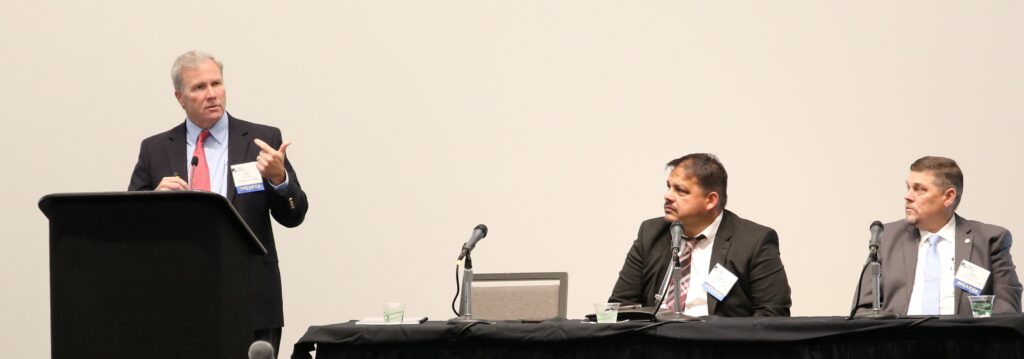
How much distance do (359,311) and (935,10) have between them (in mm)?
2723

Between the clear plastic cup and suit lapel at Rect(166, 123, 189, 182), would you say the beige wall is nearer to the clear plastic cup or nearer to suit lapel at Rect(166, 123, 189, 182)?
suit lapel at Rect(166, 123, 189, 182)

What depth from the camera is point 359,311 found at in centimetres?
515

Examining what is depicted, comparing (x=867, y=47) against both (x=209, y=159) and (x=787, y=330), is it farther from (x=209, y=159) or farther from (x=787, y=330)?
(x=209, y=159)

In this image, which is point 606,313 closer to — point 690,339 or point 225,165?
point 690,339

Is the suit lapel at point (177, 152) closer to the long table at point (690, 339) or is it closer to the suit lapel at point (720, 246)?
the long table at point (690, 339)

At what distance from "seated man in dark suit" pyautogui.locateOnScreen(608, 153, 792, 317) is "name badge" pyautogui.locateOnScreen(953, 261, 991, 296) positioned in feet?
1.87

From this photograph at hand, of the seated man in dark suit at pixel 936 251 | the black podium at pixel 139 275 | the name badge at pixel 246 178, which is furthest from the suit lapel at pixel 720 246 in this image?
the black podium at pixel 139 275

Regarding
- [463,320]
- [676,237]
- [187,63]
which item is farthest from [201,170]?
[676,237]

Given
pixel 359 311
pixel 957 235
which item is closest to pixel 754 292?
pixel 957 235

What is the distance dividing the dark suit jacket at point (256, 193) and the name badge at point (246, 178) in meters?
0.03

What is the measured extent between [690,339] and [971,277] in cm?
137

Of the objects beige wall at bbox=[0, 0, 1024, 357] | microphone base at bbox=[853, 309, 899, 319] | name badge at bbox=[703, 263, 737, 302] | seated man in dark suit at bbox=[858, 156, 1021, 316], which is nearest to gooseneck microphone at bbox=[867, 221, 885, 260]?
microphone base at bbox=[853, 309, 899, 319]

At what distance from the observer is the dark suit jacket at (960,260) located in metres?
4.14

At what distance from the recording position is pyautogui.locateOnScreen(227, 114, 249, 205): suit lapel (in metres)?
3.73
